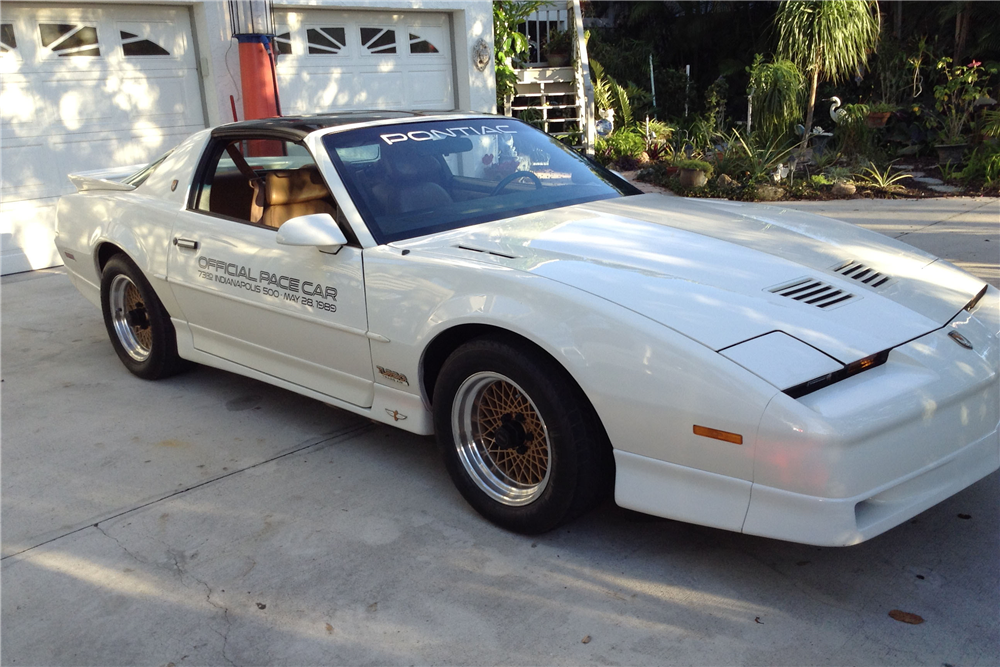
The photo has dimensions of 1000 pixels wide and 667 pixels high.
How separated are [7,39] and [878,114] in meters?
9.88

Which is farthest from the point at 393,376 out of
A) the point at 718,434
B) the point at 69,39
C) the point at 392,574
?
the point at 69,39

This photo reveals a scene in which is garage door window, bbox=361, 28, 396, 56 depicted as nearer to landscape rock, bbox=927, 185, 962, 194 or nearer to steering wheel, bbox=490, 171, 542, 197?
landscape rock, bbox=927, 185, 962, 194

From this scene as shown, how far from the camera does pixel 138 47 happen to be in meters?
8.56

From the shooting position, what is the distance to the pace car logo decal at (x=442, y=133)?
376cm

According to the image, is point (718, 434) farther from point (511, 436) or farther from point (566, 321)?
point (511, 436)

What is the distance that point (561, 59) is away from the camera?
1345cm

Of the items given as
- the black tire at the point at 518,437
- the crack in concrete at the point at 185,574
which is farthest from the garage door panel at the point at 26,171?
the black tire at the point at 518,437

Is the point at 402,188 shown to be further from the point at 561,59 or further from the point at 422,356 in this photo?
the point at 561,59

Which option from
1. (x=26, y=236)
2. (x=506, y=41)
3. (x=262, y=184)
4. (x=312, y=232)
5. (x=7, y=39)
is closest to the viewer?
(x=312, y=232)

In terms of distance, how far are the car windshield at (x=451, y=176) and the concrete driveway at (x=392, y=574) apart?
3.49 ft

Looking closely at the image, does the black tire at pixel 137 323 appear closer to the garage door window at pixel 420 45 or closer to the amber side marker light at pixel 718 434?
the amber side marker light at pixel 718 434

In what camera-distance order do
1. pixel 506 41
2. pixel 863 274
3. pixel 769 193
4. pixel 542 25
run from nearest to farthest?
Result: pixel 863 274 < pixel 769 193 < pixel 506 41 < pixel 542 25

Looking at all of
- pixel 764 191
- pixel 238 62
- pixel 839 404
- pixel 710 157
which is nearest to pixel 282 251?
pixel 839 404

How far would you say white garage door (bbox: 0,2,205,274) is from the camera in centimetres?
787
